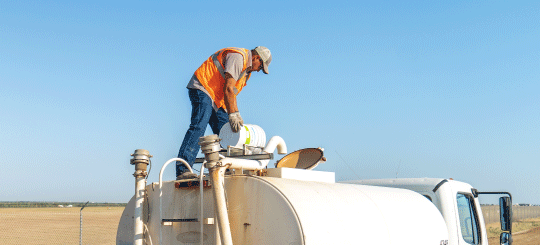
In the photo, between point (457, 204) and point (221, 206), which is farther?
point (457, 204)

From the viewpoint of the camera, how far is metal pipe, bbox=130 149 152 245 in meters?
3.15

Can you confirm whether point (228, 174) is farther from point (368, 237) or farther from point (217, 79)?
point (217, 79)

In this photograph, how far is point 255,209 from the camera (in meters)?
2.87

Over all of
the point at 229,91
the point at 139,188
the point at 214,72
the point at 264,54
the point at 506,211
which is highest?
the point at 264,54

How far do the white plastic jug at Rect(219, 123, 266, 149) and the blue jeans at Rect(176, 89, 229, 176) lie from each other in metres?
0.19

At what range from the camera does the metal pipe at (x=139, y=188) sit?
315cm

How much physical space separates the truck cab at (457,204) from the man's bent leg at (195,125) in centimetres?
236

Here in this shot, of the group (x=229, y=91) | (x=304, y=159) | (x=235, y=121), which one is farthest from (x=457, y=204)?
(x=229, y=91)

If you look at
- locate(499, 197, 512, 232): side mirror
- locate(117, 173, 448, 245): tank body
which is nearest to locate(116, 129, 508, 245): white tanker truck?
locate(117, 173, 448, 245): tank body

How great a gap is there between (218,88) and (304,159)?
1.00m

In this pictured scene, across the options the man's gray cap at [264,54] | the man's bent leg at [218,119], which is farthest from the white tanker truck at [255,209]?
the man's gray cap at [264,54]

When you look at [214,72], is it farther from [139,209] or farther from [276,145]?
[139,209]

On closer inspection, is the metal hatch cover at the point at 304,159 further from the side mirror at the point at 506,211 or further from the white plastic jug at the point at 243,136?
the side mirror at the point at 506,211

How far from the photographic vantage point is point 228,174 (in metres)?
3.17
